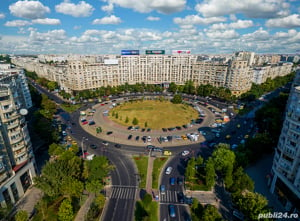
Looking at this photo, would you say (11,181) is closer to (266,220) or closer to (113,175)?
(113,175)

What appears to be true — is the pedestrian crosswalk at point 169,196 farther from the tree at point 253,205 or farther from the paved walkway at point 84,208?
the paved walkway at point 84,208

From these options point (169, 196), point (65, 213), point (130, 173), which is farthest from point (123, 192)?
point (65, 213)

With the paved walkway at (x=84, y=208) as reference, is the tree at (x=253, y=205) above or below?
above

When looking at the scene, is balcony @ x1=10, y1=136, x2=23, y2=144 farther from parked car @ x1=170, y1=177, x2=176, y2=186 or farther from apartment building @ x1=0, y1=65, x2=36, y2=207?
parked car @ x1=170, y1=177, x2=176, y2=186

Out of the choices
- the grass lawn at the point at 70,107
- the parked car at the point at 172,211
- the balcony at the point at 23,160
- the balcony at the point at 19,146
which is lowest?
the parked car at the point at 172,211

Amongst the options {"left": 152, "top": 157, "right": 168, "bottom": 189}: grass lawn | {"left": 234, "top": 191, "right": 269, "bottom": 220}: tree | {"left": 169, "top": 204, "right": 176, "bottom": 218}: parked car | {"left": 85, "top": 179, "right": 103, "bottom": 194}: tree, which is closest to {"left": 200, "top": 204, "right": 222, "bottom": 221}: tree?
{"left": 234, "top": 191, "right": 269, "bottom": 220}: tree

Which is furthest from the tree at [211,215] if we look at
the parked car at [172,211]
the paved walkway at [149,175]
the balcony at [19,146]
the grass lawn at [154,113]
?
the grass lawn at [154,113]

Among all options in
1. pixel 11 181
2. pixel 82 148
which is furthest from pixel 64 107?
pixel 11 181

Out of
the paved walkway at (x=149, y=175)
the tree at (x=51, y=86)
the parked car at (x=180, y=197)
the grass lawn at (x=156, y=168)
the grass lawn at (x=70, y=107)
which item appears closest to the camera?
the parked car at (x=180, y=197)

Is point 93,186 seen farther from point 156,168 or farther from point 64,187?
point 156,168
